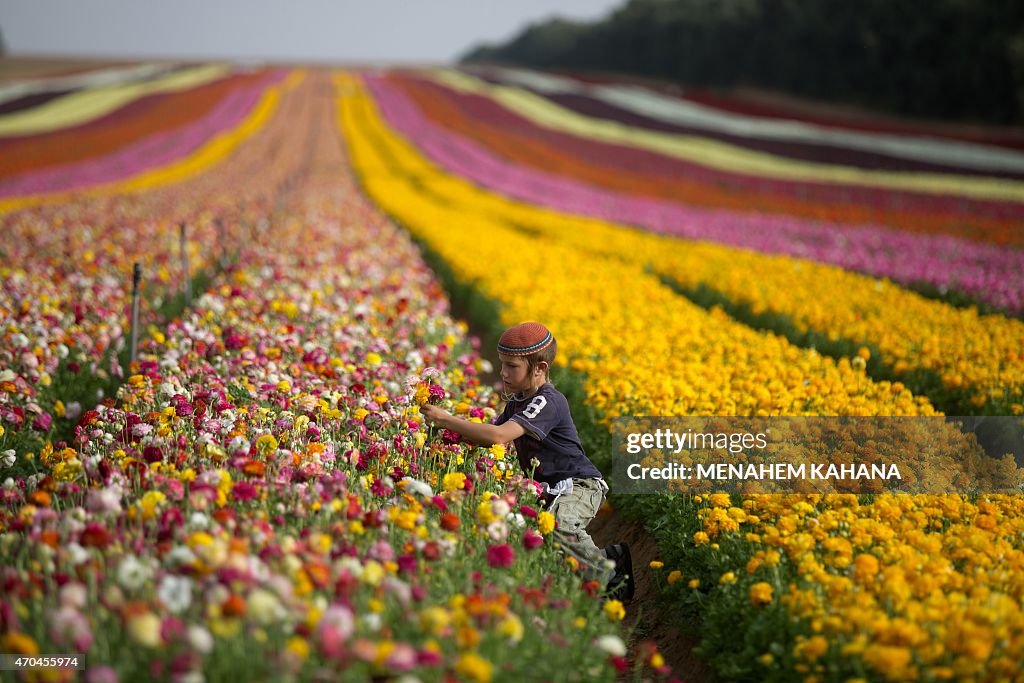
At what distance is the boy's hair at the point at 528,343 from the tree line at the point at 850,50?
4037 cm

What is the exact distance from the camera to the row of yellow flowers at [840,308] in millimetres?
7043

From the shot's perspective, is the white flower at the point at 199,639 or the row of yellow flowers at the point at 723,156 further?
the row of yellow flowers at the point at 723,156

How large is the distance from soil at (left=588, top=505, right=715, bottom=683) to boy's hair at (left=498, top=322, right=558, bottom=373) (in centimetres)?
144

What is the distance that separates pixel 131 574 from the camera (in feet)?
8.95

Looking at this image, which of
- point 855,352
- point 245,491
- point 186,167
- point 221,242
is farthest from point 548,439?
point 186,167

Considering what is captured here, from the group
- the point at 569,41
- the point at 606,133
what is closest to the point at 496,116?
the point at 606,133

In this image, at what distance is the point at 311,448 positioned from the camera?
399 centimetres

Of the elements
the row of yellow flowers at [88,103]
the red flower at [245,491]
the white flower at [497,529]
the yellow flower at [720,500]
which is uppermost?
the row of yellow flowers at [88,103]

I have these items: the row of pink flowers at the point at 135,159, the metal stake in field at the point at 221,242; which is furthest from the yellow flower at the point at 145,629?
the row of pink flowers at the point at 135,159

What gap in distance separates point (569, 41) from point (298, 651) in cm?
10219

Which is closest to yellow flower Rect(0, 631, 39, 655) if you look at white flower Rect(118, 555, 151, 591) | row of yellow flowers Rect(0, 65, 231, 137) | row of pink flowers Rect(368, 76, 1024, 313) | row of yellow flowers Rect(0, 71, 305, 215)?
white flower Rect(118, 555, 151, 591)

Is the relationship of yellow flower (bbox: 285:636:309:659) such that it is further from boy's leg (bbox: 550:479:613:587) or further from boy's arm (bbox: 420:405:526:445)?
boy's arm (bbox: 420:405:526:445)

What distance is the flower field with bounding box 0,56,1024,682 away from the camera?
279cm

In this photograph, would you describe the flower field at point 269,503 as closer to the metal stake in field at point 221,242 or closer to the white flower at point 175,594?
the white flower at point 175,594
